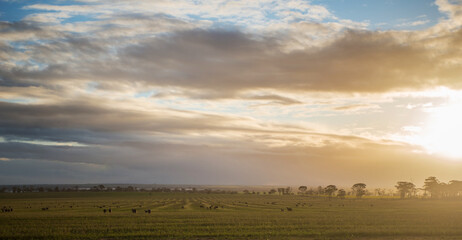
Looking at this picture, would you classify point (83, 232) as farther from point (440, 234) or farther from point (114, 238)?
point (440, 234)

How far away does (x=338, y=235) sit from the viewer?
3931 centimetres

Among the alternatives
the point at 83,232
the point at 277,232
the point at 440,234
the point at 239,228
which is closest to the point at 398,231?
the point at 440,234

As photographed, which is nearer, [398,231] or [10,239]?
[10,239]

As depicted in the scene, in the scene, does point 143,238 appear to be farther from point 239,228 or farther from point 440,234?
point 440,234

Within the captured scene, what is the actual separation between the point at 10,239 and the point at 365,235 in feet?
126

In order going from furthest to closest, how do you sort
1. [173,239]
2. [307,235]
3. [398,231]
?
[398,231] → [307,235] → [173,239]

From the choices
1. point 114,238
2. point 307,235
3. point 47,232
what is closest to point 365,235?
point 307,235

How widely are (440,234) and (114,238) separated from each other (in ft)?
120

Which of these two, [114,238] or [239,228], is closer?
[114,238]

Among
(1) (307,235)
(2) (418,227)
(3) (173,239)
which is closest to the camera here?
(3) (173,239)

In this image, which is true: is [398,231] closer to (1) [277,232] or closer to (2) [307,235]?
(2) [307,235]

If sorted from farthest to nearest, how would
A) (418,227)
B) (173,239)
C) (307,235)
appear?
(418,227), (307,235), (173,239)

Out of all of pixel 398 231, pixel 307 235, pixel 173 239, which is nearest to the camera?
pixel 173 239

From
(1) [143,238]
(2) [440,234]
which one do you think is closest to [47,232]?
(1) [143,238]
